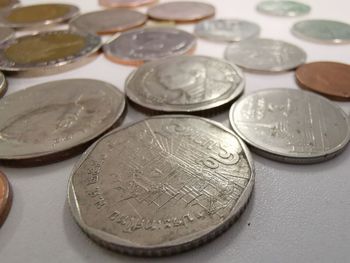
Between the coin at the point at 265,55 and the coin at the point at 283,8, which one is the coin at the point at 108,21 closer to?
the coin at the point at 265,55

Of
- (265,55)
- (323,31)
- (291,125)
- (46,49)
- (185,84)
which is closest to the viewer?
(291,125)

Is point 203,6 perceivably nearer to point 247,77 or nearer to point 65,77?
point 247,77

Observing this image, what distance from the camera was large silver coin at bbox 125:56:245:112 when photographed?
1.11 meters

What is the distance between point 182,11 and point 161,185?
1.38 m

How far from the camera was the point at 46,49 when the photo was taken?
1523 mm

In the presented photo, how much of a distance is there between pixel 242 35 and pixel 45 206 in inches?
47.4

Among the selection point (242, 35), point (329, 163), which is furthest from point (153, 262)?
point (242, 35)

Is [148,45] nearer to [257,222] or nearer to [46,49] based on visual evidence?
[46,49]

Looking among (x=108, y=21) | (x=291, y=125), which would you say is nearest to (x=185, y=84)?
(x=291, y=125)

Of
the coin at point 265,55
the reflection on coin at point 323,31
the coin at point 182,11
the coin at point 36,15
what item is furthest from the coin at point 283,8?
the coin at point 36,15

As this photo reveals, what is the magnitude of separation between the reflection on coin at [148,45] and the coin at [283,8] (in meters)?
0.62

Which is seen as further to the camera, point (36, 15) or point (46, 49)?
point (36, 15)

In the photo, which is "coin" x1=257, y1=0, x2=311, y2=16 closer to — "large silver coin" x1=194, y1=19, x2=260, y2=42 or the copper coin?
"large silver coin" x1=194, y1=19, x2=260, y2=42

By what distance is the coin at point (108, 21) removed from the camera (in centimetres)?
173
